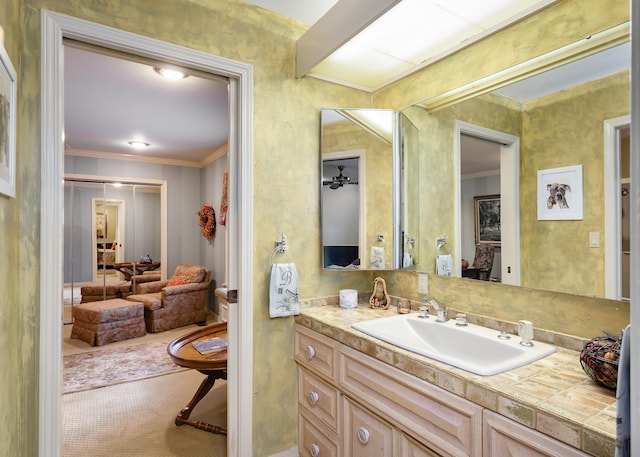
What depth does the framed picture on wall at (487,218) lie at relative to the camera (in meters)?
1.62

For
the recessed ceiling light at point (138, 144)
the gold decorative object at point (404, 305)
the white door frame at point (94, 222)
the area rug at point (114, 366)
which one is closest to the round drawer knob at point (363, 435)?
the gold decorative object at point (404, 305)

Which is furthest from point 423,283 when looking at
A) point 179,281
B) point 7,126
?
point 179,281

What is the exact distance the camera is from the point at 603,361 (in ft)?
3.27

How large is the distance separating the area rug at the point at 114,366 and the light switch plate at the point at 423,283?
2722mm

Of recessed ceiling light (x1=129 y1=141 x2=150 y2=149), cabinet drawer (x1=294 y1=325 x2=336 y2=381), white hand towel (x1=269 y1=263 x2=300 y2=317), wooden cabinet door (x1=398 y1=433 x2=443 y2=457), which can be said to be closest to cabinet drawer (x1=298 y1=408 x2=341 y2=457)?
cabinet drawer (x1=294 y1=325 x2=336 y2=381)

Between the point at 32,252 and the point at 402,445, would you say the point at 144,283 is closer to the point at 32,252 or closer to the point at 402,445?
the point at 32,252

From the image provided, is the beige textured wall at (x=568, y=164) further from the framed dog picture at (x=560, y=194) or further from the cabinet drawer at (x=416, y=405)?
the cabinet drawer at (x=416, y=405)

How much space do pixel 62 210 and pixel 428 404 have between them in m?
1.63

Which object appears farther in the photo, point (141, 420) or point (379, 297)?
point (141, 420)

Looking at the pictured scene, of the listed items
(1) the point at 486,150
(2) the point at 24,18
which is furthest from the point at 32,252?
(1) the point at 486,150

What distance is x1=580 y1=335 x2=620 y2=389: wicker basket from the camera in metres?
0.98

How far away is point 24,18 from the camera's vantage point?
4.52 ft

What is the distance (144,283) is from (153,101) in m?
3.31

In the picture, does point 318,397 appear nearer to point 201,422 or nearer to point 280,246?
point 280,246
